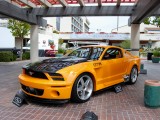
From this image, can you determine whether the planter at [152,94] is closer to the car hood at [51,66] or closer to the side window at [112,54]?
the side window at [112,54]

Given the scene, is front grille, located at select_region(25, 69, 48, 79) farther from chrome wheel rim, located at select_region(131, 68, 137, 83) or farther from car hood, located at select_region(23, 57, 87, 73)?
chrome wheel rim, located at select_region(131, 68, 137, 83)

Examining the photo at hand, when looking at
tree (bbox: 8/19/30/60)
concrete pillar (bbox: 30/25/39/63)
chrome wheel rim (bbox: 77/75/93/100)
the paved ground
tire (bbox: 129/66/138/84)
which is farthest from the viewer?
tree (bbox: 8/19/30/60)

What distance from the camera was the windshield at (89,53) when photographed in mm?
6028

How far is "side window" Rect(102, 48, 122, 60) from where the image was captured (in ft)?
20.4

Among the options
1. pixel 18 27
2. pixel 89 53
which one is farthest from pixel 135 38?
pixel 18 27

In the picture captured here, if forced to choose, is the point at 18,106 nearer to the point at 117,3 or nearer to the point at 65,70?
the point at 65,70

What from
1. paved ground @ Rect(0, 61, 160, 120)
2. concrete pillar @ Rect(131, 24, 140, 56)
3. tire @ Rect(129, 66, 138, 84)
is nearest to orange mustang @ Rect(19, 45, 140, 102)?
paved ground @ Rect(0, 61, 160, 120)

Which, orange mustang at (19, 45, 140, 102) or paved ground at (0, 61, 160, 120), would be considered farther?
orange mustang at (19, 45, 140, 102)

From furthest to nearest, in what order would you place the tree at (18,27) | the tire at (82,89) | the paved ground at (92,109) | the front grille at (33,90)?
1. the tree at (18,27)
2. the tire at (82,89)
3. the front grille at (33,90)
4. the paved ground at (92,109)

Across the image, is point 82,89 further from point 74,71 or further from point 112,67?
point 112,67

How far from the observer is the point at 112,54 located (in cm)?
654

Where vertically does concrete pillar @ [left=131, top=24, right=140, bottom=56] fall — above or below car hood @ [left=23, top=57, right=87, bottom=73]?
above

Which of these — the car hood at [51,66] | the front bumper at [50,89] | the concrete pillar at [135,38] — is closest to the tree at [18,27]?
the concrete pillar at [135,38]

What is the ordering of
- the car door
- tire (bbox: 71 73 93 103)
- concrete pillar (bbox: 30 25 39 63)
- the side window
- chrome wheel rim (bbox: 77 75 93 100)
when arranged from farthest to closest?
concrete pillar (bbox: 30 25 39 63), the side window, the car door, chrome wheel rim (bbox: 77 75 93 100), tire (bbox: 71 73 93 103)
